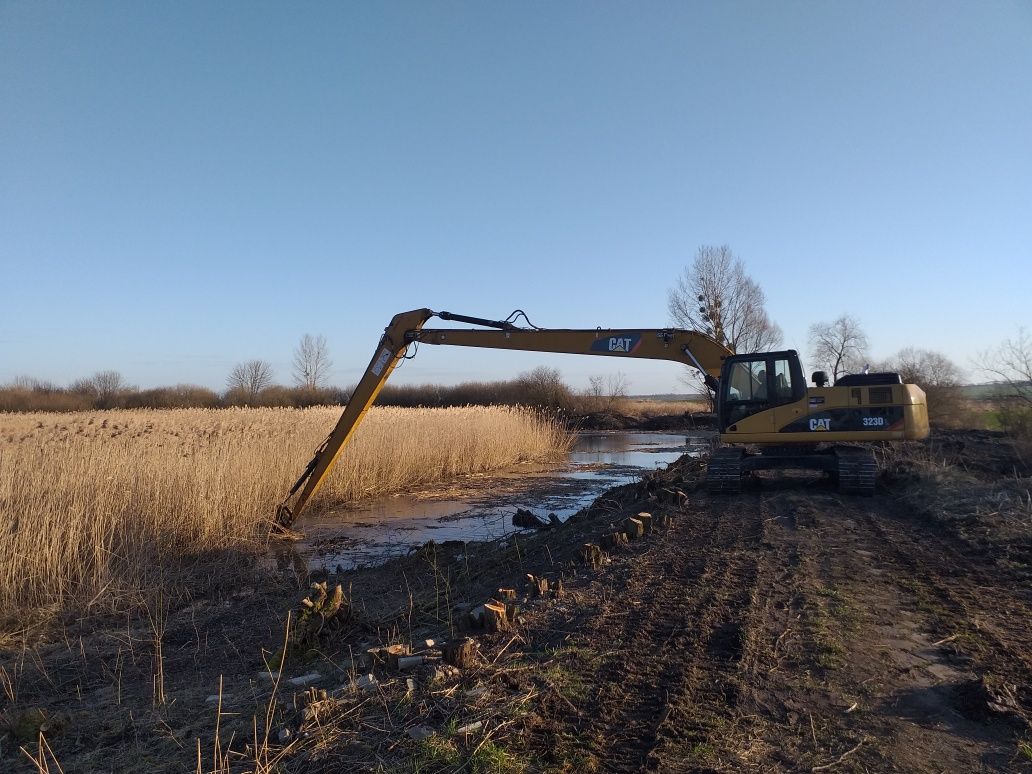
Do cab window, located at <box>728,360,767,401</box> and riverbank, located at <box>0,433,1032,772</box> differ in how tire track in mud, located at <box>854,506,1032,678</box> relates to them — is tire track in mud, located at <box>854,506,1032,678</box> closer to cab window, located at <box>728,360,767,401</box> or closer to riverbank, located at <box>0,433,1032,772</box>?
riverbank, located at <box>0,433,1032,772</box>

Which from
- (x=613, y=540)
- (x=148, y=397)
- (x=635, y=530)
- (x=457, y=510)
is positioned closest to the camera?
(x=613, y=540)

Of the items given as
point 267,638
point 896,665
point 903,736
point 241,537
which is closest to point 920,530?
point 896,665

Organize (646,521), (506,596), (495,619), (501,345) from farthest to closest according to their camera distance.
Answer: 1. (501,345)
2. (646,521)
3. (506,596)
4. (495,619)

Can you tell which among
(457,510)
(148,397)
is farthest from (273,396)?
(457,510)

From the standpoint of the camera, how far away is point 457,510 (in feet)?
44.1

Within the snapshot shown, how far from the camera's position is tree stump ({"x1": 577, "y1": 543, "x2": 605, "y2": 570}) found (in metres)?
6.07

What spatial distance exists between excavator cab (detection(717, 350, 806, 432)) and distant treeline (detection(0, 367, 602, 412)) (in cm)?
2671

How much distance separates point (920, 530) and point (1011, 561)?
1.62m

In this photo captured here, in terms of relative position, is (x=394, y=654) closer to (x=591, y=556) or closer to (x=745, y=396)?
(x=591, y=556)

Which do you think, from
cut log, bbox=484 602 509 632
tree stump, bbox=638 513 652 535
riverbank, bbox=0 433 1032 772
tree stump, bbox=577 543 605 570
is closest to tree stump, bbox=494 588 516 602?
riverbank, bbox=0 433 1032 772

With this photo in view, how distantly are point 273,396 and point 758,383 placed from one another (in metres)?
40.2

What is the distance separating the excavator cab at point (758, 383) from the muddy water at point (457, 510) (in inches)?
155

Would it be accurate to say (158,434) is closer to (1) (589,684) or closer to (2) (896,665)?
(1) (589,684)

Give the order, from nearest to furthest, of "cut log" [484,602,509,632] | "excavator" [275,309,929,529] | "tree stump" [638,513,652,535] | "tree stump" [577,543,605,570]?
"cut log" [484,602,509,632] < "tree stump" [577,543,605,570] < "tree stump" [638,513,652,535] < "excavator" [275,309,929,529]
